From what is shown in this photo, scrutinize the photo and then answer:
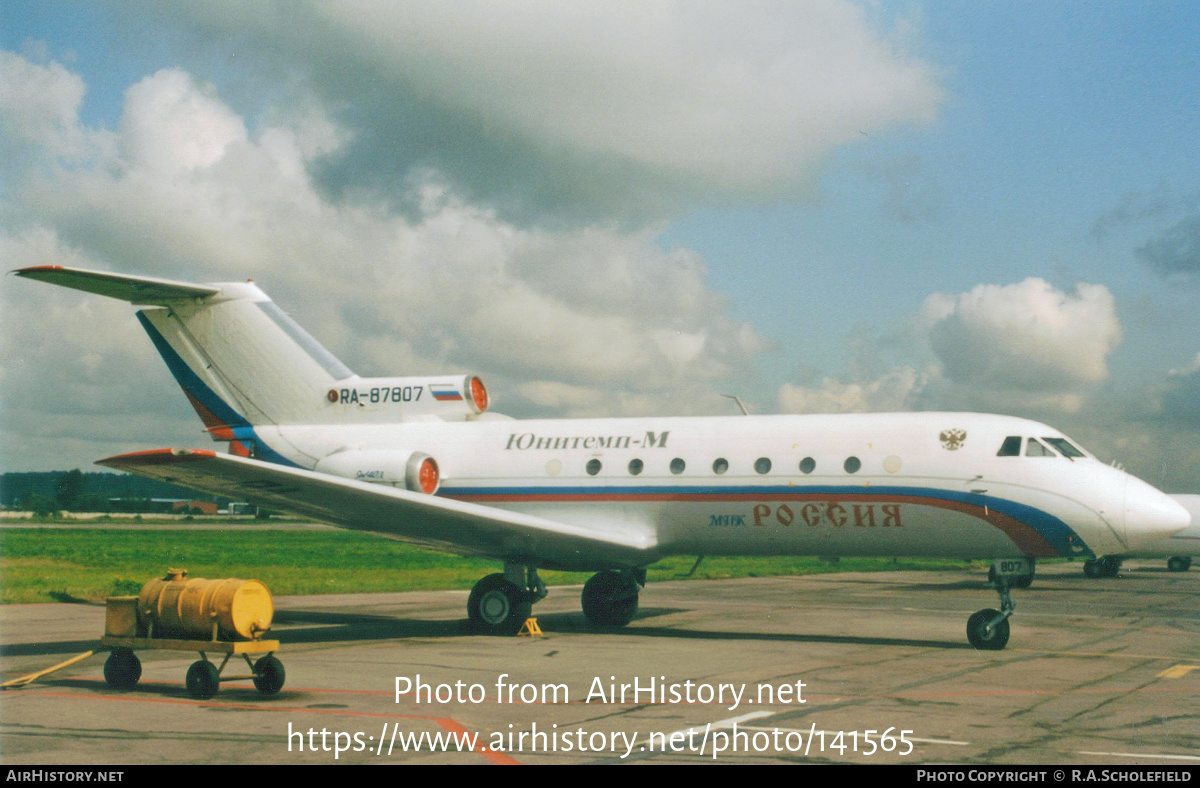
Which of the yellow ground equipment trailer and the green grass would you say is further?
the green grass

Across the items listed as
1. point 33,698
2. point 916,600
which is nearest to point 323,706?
point 33,698

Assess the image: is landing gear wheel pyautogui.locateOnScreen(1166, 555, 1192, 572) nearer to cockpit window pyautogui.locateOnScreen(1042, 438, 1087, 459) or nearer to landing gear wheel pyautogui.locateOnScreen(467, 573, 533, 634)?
cockpit window pyautogui.locateOnScreen(1042, 438, 1087, 459)

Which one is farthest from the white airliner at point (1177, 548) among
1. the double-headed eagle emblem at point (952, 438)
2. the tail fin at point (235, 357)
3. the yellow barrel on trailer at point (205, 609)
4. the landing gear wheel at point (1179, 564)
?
the yellow barrel on trailer at point (205, 609)

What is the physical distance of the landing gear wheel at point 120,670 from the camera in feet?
34.9

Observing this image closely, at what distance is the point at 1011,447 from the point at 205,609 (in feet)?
36.4

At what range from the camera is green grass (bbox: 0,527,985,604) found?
2642 centimetres

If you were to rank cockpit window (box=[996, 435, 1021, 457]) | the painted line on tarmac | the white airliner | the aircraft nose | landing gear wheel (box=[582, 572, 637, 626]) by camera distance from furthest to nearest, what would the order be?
the white airliner
landing gear wheel (box=[582, 572, 637, 626])
cockpit window (box=[996, 435, 1021, 457])
the aircraft nose
the painted line on tarmac

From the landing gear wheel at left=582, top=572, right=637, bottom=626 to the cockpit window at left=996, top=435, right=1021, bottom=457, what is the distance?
264 inches

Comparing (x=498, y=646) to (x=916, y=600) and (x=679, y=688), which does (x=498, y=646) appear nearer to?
(x=679, y=688)

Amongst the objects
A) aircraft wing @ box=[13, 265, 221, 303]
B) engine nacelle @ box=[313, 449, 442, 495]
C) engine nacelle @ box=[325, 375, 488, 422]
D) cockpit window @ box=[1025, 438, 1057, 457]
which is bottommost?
engine nacelle @ box=[313, 449, 442, 495]

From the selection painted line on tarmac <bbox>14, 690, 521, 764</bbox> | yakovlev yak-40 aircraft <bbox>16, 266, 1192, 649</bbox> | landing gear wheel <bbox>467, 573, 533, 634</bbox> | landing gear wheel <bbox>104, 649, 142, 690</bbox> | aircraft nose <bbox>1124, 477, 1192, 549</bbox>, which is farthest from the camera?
landing gear wheel <bbox>467, 573, 533, 634</bbox>

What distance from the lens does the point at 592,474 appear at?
56.7 ft

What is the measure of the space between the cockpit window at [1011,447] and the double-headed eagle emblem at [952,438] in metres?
0.54

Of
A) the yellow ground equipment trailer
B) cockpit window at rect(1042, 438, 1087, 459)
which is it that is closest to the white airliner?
cockpit window at rect(1042, 438, 1087, 459)
